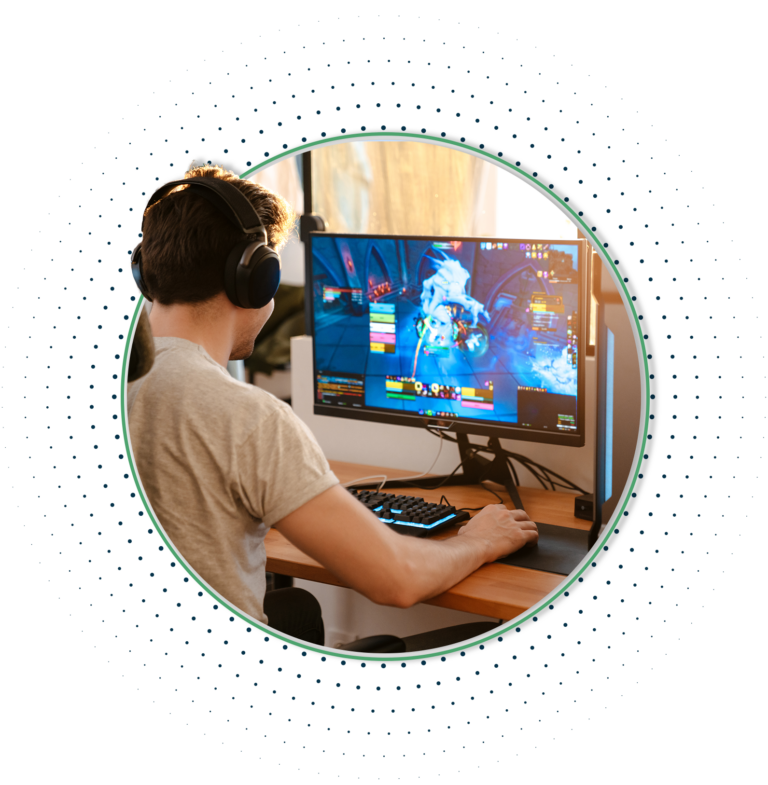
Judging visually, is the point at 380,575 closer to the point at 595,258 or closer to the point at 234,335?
the point at 234,335

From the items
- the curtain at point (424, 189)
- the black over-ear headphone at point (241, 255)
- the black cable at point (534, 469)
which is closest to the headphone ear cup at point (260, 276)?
the black over-ear headphone at point (241, 255)

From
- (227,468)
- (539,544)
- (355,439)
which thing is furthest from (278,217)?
(355,439)

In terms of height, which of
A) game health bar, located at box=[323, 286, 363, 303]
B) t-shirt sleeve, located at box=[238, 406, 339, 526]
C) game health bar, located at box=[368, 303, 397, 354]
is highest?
game health bar, located at box=[323, 286, 363, 303]

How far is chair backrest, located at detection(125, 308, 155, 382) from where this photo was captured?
3.27 feet

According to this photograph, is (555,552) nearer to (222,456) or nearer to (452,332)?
(452,332)

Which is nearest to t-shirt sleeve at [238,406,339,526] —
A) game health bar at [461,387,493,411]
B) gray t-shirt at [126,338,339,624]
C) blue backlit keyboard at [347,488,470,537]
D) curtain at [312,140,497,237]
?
gray t-shirt at [126,338,339,624]

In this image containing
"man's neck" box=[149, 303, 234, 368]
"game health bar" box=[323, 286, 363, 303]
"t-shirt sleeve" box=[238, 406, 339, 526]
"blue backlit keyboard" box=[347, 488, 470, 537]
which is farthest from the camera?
"game health bar" box=[323, 286, 363, 303]

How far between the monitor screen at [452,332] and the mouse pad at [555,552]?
181 mm

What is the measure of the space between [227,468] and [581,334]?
0.74 metres

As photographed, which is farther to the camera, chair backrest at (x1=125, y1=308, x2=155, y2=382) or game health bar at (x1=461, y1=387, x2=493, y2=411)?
game health bar at (x1=461, y1=387, x2=493, y2=411)

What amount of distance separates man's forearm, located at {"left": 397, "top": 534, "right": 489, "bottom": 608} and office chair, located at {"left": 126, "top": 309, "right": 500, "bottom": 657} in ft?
0.39

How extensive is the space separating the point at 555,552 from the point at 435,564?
31cm

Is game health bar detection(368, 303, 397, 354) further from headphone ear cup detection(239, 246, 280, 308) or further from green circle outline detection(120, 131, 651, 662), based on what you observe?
green circle outline detection(120, 131, 651, 662)

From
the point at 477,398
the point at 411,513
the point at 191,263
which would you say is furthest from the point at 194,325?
the point at 477,398
